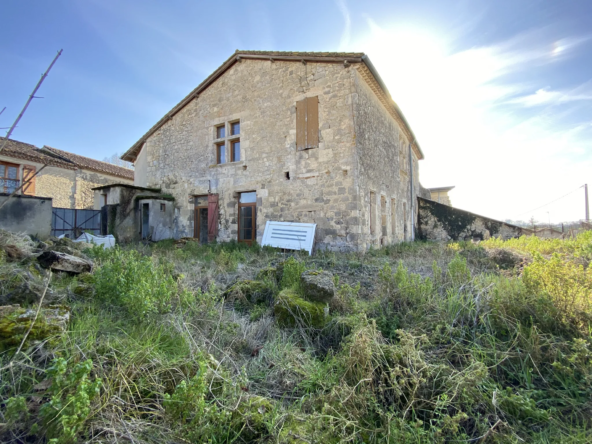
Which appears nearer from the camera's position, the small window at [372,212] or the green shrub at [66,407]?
the green shrub at [66,407]

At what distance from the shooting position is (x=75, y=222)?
11.5 m

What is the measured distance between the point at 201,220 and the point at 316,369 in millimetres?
9649

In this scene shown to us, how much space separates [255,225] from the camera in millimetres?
9781

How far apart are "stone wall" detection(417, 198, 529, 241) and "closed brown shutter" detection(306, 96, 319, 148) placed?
853cm

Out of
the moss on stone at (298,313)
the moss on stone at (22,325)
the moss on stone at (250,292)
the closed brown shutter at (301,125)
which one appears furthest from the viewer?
the closed brown shutter at (301,125)

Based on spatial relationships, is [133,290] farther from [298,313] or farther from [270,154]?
[270,154]

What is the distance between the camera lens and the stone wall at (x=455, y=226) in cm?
1230

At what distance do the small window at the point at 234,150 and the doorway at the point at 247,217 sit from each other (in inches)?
57.0

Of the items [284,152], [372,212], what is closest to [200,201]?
[284,152]

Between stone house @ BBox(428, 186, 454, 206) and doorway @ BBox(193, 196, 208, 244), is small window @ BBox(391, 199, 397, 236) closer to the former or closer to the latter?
doorway @ BBox(193, 196, 208, 244)

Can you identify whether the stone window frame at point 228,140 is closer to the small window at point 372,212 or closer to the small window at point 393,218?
the small window at point 372,212

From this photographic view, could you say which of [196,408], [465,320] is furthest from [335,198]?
[196,408]

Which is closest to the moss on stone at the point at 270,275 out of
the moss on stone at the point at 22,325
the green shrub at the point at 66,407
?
the moss on stone at the point at 22,325

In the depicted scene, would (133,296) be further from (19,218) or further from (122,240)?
(122,240)
